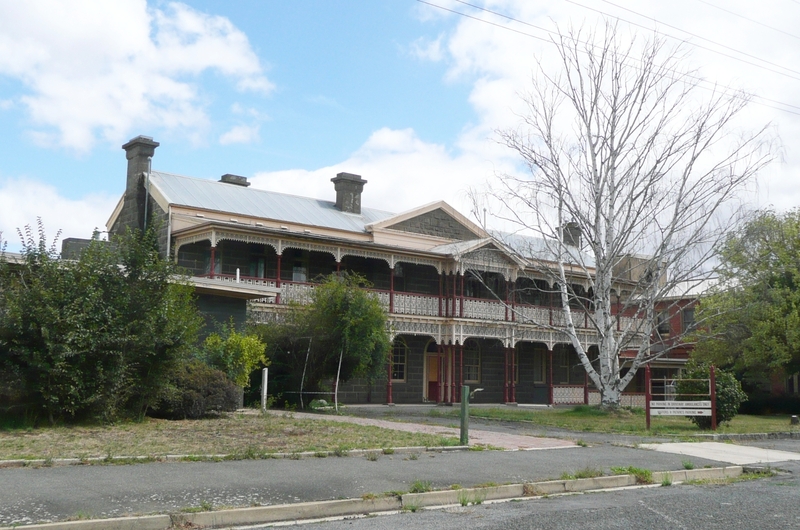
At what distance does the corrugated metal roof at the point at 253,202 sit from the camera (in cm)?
2969

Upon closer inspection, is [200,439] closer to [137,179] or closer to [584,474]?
[584,474]

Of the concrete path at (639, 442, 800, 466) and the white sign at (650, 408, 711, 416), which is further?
the white sign at (650, 408, 711, 416)

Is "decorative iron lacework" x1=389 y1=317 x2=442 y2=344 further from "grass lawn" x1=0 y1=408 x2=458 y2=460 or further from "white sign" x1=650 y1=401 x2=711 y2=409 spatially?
"grass lawn" x1=0 y1=408 x2=458 y2=460

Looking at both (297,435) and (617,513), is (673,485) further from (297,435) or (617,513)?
(297,435)

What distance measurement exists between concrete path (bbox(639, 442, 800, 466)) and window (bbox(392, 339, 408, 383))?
1687cm

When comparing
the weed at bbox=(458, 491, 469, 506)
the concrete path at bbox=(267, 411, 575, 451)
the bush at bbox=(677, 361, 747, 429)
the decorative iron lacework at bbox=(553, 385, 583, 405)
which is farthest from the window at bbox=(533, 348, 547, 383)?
the weed at bbox=(458, 491, 469, 506)

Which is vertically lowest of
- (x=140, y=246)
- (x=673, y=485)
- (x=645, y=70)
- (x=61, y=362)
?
(x=673, y=485)

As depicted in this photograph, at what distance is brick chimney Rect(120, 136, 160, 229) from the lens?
99.6ft

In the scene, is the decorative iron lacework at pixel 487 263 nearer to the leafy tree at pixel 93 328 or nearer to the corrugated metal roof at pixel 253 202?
the corrugated metal roof at pixel 253 202

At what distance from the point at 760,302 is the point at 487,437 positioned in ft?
67.1

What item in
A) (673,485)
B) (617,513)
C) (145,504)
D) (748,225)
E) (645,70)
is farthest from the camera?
(748,225)

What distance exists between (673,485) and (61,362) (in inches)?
396

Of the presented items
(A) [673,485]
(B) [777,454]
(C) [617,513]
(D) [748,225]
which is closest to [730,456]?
(B) [777,454]

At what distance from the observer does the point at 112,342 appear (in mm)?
15102
